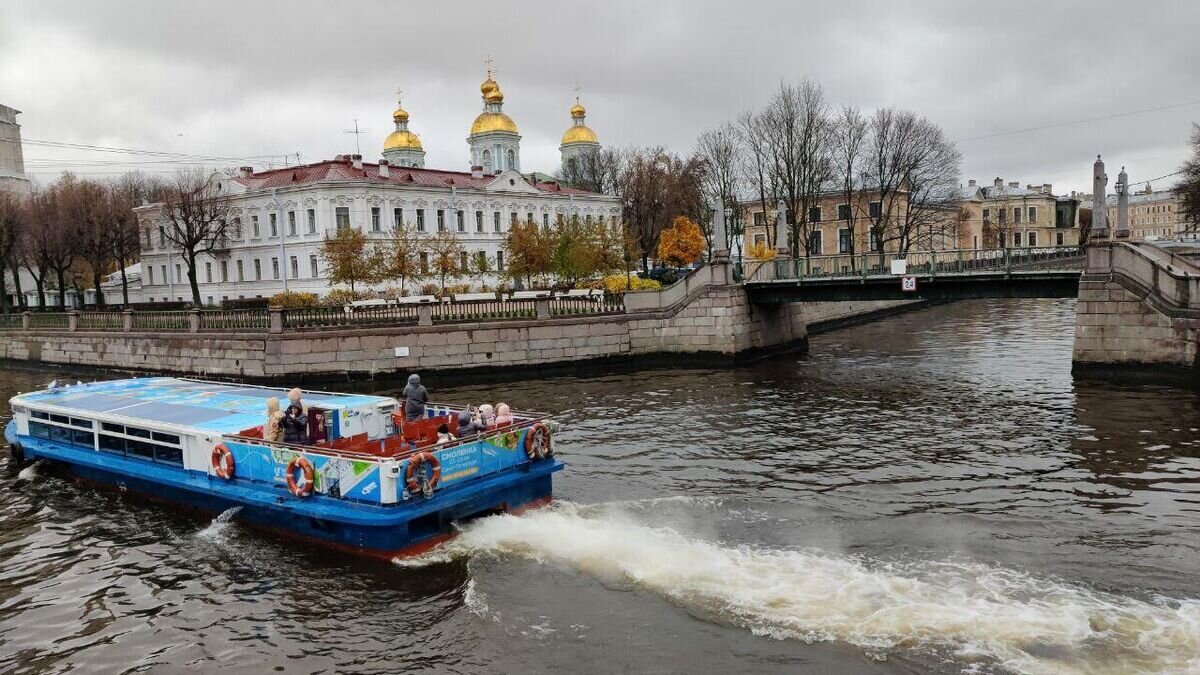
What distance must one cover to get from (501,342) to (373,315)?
5.23 meters

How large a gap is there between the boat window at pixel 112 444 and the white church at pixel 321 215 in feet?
131

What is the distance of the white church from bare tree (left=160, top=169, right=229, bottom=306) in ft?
3.03

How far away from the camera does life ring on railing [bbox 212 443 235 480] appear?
14953 millimetres

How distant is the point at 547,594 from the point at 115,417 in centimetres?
1070

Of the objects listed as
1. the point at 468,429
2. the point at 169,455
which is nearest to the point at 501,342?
the point at 169,455

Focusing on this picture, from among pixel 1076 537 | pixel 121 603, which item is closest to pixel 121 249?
pixel 121 603

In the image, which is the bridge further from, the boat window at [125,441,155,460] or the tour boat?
the boat window at [125,441,155,460]

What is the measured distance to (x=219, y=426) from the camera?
15.9 m

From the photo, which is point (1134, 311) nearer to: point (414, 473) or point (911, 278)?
point (911, 278)

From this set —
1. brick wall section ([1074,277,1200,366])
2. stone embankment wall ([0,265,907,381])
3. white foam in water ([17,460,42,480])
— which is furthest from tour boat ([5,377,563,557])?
brick wall section ([1074,277,1200,366])

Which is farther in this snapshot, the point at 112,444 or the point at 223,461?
the point at 112,444

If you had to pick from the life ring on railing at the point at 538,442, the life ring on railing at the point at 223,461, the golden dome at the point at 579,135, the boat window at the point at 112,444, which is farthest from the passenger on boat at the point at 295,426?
the golden dome at the point at 579,135

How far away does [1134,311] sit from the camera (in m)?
28.2

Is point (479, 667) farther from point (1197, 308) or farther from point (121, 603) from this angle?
point (1197, 308)
